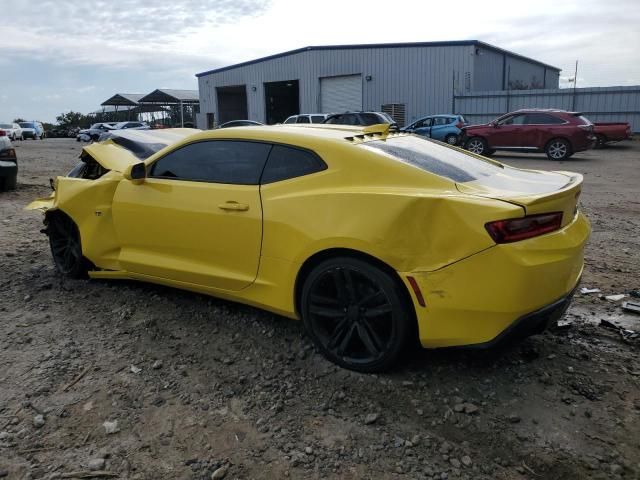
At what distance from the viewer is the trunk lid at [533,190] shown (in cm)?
284

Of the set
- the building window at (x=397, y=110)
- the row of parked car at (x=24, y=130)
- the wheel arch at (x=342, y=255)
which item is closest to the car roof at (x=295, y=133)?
the wheel arch at (x=342, y=255)

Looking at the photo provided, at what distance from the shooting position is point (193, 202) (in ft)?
12.6

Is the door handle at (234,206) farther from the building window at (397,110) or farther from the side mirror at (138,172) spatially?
the building window at (397,110)

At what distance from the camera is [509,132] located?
18.7 meters

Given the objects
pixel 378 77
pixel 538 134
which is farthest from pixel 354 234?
pixel 378 77

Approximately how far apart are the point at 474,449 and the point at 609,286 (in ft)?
9.12

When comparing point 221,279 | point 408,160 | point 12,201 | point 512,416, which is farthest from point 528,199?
point 12,201

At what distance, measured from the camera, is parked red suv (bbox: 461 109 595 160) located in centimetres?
1753

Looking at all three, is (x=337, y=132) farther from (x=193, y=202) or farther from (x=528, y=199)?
(x=528, y=199)

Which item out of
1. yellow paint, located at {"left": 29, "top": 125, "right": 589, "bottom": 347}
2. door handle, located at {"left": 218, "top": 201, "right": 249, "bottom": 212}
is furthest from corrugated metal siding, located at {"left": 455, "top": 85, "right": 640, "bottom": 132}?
door handle, located at {"left": 218, "top": 201, "right": 249, "bottom": 212}

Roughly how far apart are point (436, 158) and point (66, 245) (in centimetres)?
358

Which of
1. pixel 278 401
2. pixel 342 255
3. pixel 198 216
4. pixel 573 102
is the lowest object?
pixel 278 401

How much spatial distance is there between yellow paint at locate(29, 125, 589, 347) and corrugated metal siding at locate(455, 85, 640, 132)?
25.8m

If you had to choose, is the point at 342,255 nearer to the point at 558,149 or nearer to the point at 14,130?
the point at 558,149
